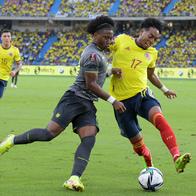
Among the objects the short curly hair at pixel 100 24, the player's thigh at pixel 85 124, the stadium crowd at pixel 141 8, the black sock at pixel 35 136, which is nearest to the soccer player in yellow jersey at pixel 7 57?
the black sock at pixel 35 136

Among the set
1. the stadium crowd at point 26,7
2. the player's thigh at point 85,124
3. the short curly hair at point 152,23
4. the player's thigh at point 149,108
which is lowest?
the stadium crowd at point 26,7

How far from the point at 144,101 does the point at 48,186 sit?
1.87 metres

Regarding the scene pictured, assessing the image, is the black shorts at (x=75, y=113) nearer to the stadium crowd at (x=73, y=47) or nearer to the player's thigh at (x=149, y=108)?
the player's thigh at (x=149, y=108)

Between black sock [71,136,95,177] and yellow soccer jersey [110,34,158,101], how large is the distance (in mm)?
1081

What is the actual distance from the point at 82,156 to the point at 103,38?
1.60m

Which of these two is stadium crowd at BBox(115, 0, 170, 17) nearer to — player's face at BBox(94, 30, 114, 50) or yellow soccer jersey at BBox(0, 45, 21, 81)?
yellow soccer jersey at BBox(0, 45, 21, 81)

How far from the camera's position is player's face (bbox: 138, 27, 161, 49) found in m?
8.91

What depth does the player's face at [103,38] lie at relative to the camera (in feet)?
27.0

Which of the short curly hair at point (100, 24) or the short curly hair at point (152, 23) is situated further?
the short curly hair at point (152, 23)

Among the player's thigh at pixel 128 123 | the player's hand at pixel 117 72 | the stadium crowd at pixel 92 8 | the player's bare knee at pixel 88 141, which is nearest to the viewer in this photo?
the player's bare knee at pixel 88 141

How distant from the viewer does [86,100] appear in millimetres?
8461

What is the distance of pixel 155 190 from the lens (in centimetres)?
818

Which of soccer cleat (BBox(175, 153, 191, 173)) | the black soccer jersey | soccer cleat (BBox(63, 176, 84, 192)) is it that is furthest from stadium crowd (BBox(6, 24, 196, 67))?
soccer cleat (BBox(63, 176, 84, 192))

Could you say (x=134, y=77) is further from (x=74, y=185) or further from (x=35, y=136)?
(x=74, y=185)
